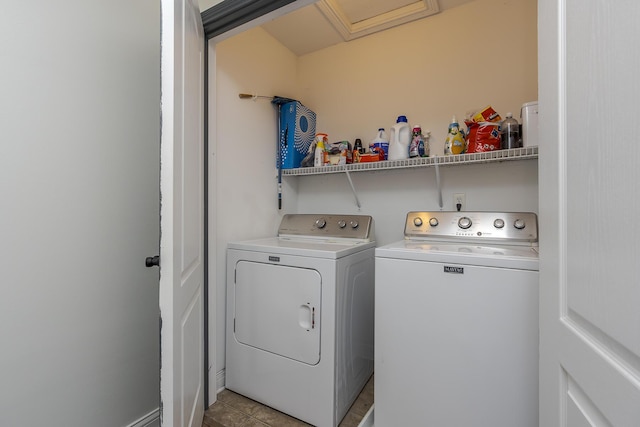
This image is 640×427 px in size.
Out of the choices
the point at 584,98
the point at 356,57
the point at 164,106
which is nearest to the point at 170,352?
the point at 164,106

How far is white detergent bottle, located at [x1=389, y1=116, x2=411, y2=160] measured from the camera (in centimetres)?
189

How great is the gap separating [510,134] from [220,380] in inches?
92.7

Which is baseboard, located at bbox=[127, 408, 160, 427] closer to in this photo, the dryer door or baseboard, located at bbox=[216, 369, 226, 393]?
baseboard, located at bbox=[216, 369, 226, 393]

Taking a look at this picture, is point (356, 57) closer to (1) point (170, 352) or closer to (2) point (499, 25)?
(2) point (499, 25)

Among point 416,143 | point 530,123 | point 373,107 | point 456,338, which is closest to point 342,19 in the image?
point 373,107

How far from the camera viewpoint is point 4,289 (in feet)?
3.27

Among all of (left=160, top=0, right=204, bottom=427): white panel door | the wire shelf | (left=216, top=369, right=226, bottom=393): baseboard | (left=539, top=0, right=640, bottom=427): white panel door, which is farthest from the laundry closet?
(left=539, top=0, right=640, bottom=427): white panel door

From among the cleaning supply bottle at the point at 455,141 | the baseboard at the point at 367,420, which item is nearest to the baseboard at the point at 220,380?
the baseboard at the point at 367,420

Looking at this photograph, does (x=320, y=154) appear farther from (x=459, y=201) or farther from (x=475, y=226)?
(x=475, y=226)

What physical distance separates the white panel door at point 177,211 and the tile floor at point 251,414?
397 millimetres

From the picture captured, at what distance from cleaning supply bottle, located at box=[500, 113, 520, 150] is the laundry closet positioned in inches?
6.6

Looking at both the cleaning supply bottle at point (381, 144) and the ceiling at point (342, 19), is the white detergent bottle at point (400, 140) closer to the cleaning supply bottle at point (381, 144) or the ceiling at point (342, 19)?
the cleaning supply bottle at point (381, 144)

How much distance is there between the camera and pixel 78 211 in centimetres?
118

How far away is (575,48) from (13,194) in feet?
5.84
